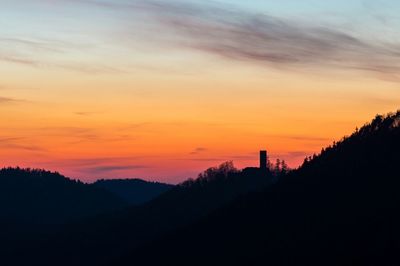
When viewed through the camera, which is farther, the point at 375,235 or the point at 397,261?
the point at 375,235

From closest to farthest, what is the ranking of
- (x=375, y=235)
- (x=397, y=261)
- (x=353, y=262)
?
(x=397, y=261), (x=353, y=262), (x=375, y=235)

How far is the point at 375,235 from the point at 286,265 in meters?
24.5

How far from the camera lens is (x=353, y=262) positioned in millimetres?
165375

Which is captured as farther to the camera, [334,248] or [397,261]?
[334,248]

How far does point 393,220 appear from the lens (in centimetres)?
19538

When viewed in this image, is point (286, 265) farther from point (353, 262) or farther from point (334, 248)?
point (353, 262)

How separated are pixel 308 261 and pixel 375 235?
1862 cm

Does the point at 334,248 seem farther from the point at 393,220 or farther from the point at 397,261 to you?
the point at 397,261

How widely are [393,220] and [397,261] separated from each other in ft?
172

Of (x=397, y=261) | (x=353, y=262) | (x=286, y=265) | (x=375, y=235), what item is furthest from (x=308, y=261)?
(x=397, y=261)

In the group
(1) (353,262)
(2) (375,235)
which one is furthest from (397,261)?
(2) (375,235)

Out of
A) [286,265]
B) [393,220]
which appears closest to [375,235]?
[393,220]

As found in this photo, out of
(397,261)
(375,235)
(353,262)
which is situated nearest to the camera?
(397,261)

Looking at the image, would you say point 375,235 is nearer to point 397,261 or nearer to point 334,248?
point 334,248
